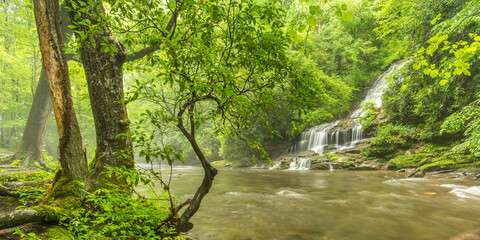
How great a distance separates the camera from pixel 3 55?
12.5 m

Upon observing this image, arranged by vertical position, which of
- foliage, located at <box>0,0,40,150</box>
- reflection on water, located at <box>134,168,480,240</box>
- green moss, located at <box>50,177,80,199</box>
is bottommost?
reflection on water, located at <box>134,168,480,240</box>

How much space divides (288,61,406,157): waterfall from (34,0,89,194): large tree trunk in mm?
16124

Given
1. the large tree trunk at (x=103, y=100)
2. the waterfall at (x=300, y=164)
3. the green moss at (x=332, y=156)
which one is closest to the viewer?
the large tree trunk at (x=103, y=100)

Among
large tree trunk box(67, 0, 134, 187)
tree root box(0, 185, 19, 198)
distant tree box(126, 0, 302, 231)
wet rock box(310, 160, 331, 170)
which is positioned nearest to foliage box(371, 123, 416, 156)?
wet rock box(310, 160, 331, 170)

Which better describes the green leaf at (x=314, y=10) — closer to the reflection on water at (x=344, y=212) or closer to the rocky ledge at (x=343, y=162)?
the reflection on water at (x=344, y=212)

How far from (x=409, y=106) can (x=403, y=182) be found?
214 inches

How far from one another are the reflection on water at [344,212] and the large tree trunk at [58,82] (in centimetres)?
235

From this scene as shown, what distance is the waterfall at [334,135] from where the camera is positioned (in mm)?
16391

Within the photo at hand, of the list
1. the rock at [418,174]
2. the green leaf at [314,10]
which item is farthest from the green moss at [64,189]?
the rock at [418,174]

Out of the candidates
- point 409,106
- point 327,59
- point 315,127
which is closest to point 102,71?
point 409,106

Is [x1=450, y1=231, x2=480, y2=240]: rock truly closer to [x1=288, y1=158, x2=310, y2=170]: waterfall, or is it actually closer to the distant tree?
the distant tree

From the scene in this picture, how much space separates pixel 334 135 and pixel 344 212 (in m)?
13.1

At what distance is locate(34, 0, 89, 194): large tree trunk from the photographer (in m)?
2.61

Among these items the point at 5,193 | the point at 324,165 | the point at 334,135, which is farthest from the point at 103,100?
the point at 334,135
